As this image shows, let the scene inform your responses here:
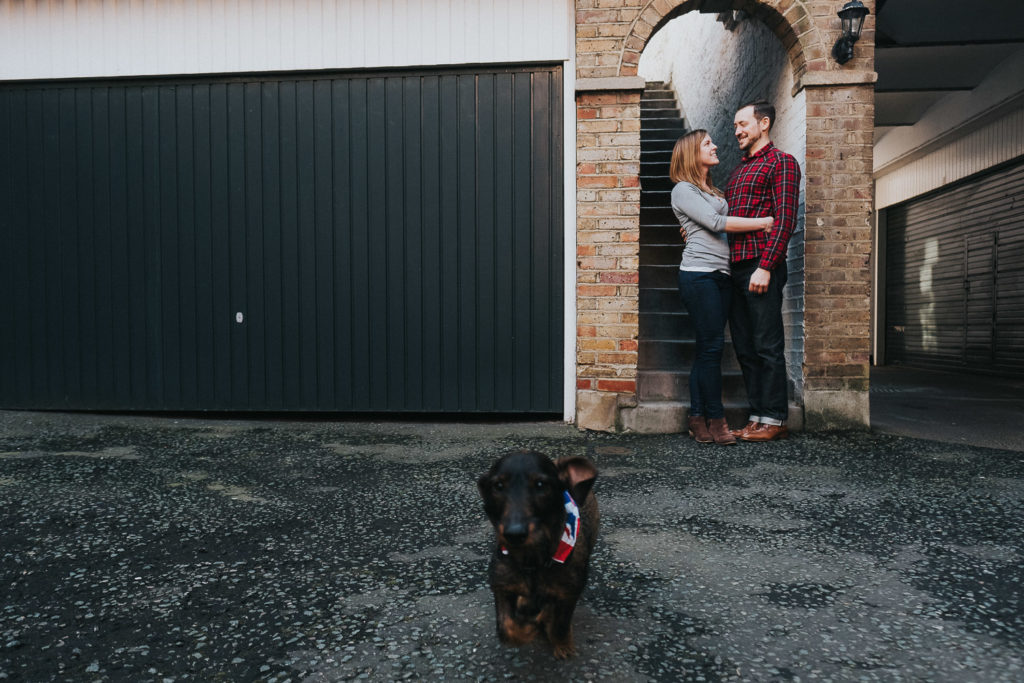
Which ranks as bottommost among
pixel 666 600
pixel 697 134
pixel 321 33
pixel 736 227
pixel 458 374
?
pixel 666 600

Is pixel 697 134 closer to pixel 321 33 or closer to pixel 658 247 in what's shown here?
pixel 658 247

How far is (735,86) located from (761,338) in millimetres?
3692

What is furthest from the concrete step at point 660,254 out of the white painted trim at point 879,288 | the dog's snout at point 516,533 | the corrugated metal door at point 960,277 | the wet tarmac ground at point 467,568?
the white painted trim at point 879,288

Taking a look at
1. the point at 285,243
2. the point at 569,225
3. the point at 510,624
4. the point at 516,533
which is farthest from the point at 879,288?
the point at 516,533

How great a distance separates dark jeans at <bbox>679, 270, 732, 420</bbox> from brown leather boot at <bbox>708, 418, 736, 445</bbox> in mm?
39

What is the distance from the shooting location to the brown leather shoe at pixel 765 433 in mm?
4277

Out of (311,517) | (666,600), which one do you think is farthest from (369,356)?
(666,600)

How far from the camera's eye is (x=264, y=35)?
198 inches

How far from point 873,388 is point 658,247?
11.6ft

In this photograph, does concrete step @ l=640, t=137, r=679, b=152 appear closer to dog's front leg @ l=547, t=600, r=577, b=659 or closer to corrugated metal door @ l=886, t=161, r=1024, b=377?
corrugated metal door @ l=886, t=161, r=1024, b=377

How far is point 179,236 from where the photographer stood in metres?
5.22

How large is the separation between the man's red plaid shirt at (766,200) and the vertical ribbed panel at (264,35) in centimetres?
171

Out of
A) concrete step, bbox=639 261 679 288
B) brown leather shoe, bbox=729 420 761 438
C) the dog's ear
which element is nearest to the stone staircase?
concrete step, bbox=639 261 679 288

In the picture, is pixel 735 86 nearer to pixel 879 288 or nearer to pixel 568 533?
pixel 568 533
